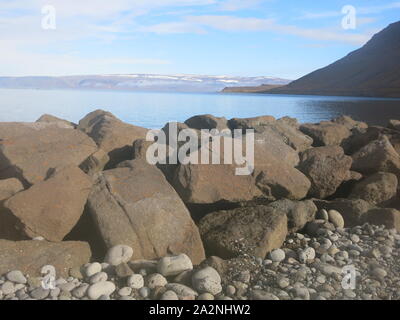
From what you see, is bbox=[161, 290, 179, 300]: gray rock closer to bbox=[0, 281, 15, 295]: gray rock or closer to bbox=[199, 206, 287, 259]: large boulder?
bbox=[199, 206, 287, 259]: large boulder

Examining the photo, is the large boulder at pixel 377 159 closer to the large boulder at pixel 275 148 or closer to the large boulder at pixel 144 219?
the large boulder at pixel 275 148

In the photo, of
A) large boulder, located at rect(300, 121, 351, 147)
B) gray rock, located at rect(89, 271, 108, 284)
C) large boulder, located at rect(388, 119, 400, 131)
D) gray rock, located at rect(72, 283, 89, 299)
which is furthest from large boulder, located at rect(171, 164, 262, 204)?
large boulder, located at rect(388, 119, 400, 131)

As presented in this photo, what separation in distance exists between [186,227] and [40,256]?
1.34 meters

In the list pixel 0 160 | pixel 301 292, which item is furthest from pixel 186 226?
pixel 0 160

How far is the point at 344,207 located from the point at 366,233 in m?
0.47

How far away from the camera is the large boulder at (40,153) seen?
4871 mm

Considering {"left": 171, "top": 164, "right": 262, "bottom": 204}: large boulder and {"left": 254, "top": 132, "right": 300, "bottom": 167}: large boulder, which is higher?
{"left": 254, "top": 132, "right": 300, "bottom": 167}: large boulder

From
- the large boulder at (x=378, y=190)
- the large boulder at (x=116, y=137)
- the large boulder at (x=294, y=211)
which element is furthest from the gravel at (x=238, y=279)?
the large boulder at (x=116, y=137)

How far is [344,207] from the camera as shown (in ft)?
16.6

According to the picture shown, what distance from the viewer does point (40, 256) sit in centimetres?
379

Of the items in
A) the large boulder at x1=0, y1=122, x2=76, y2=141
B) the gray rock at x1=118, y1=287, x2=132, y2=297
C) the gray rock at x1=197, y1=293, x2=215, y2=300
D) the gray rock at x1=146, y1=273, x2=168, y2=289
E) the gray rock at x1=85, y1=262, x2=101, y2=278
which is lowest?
the gray rock at x1=197, y1=293, x2=215, y2=300

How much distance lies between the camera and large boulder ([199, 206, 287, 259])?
4.13 m

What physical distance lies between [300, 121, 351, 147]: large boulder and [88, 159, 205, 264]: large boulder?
4031mm
